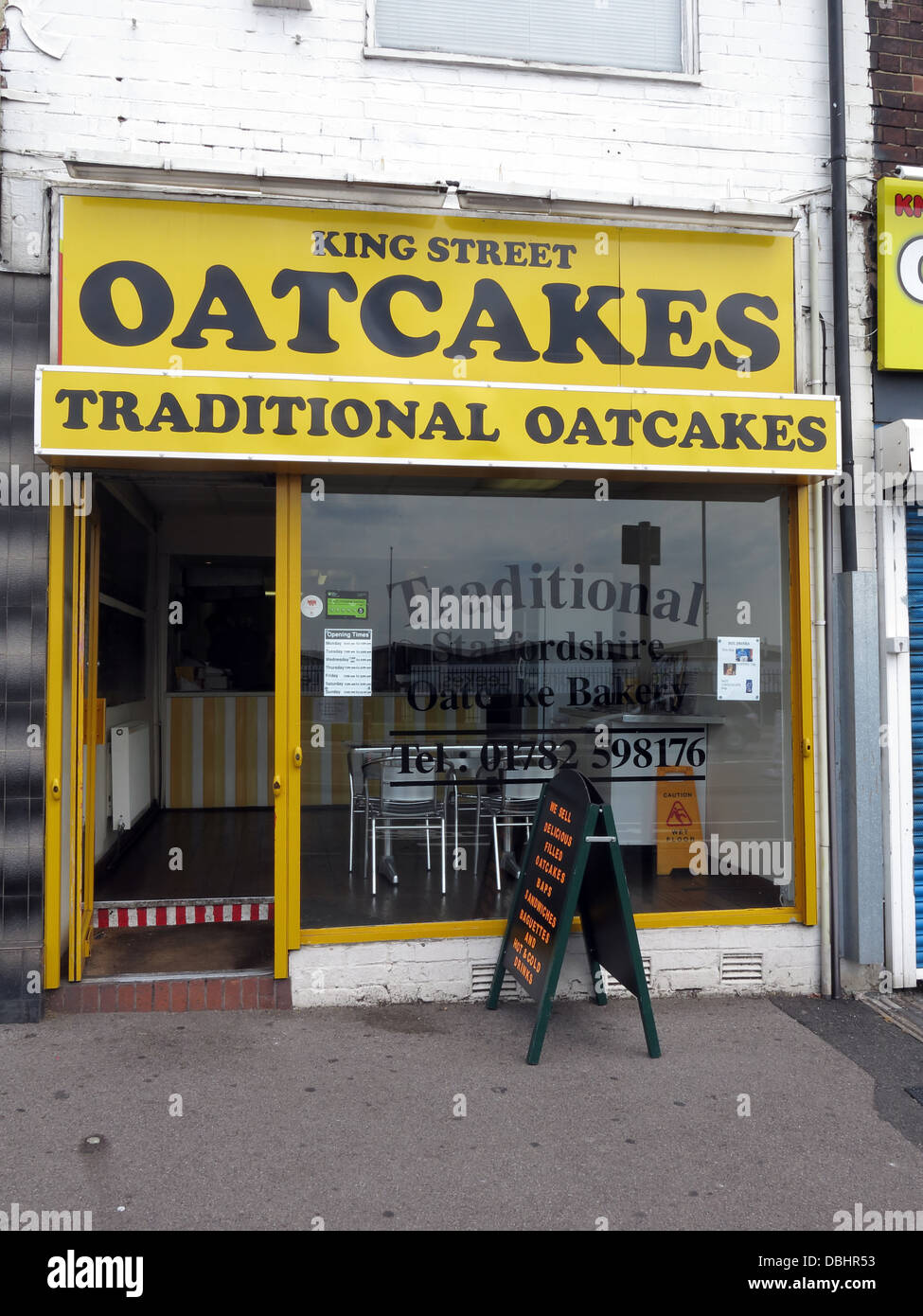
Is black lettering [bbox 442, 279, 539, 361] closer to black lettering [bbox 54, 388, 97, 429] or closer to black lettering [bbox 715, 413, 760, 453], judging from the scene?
black lettering [bbox 715, 413, 760, 453]

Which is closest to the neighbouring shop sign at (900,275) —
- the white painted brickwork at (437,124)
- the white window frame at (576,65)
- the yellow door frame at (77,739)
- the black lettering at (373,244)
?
the white painted brickwork at (437,124)

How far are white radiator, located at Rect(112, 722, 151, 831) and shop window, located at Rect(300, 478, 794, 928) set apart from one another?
2522mm

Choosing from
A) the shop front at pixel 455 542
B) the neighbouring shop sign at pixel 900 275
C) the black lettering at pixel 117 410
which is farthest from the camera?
the neighbouring shop sign at pixel 900 275

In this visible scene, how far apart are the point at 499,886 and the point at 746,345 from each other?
3.20 meters

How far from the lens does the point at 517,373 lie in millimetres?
4891

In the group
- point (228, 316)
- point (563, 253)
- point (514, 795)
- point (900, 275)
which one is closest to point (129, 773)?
point (514, 795)

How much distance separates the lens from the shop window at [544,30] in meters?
5.08

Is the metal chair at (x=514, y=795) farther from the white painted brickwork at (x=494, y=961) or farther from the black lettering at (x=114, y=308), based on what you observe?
the black lettering at (x=114, y=308)

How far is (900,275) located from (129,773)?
242 inches

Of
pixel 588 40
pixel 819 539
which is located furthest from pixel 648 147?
pixel 819 539

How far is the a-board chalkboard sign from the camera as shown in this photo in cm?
418

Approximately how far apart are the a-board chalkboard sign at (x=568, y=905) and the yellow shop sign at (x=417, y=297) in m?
2.22
